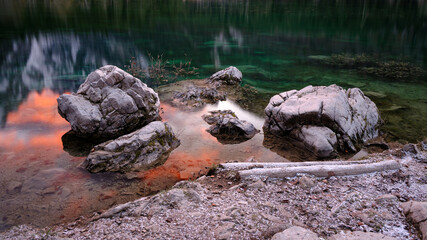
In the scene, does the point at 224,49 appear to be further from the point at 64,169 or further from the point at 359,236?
the point at 359,236

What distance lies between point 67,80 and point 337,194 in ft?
55.2

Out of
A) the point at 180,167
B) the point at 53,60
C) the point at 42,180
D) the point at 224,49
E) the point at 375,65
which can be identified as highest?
the point at 224,49

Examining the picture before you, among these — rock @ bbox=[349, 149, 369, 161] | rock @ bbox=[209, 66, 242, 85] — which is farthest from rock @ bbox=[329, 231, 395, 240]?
rock @ bbox=[209, 66, 242, 85]

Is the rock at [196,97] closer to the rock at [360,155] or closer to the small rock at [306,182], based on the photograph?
the rock at [360,155]

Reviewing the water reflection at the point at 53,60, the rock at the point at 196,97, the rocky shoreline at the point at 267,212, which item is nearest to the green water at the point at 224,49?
the water reflection at the point at 53,60

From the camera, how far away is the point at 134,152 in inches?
352

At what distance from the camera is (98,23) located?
3619 centimetres

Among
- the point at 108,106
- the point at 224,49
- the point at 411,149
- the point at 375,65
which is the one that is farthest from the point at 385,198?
the point at 224,49

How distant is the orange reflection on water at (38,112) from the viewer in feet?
38.7

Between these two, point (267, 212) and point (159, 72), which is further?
point (159, 72)

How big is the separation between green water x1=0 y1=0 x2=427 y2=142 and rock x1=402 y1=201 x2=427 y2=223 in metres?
6.38

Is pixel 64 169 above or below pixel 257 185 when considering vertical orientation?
below

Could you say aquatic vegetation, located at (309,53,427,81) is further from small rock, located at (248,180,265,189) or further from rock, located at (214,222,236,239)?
rock, located at (214,222,236,239)

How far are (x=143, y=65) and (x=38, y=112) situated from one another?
30.8ft
